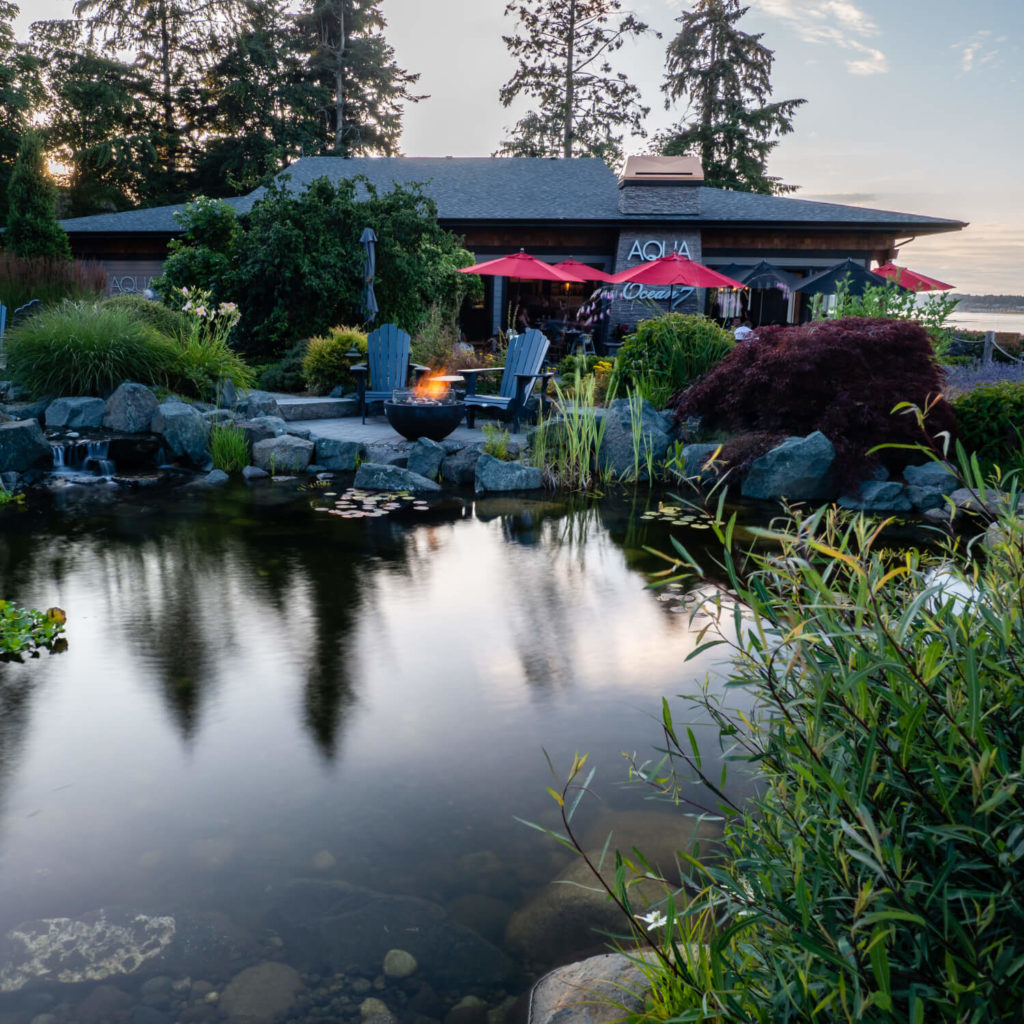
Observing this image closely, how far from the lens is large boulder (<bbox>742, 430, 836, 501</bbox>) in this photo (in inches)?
290

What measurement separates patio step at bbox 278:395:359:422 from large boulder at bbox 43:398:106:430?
1796mm

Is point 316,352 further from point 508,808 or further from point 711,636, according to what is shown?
point 508,808

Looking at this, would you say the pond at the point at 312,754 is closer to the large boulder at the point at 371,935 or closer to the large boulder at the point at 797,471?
the large boulder at the point at 371,935

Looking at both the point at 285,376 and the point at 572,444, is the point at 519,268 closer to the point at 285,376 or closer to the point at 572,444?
the point at 285,376

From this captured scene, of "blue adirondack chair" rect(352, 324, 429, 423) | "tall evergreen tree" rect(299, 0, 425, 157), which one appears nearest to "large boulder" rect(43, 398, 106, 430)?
"blue adirondack chair" rect(352, 324, 429, 423)

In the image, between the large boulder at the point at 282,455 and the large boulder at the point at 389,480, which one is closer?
the large boulder at the point at 389,480

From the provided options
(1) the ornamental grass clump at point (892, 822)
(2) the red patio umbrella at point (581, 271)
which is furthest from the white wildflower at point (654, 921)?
(2) the red patio umbrella at point (581, 271)

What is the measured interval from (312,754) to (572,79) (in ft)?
88.4

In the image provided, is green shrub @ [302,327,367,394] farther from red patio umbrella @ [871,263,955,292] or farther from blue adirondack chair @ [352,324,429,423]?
red patio umbrella @ [871,263,955,292]

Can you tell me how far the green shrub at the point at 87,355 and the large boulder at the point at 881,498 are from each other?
682 cm

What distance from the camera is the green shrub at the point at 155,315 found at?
9.88 m

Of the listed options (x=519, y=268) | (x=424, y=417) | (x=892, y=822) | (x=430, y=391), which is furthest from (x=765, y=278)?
(x=892, y=822)

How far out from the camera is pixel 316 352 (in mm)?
10617

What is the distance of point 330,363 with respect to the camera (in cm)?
1052
